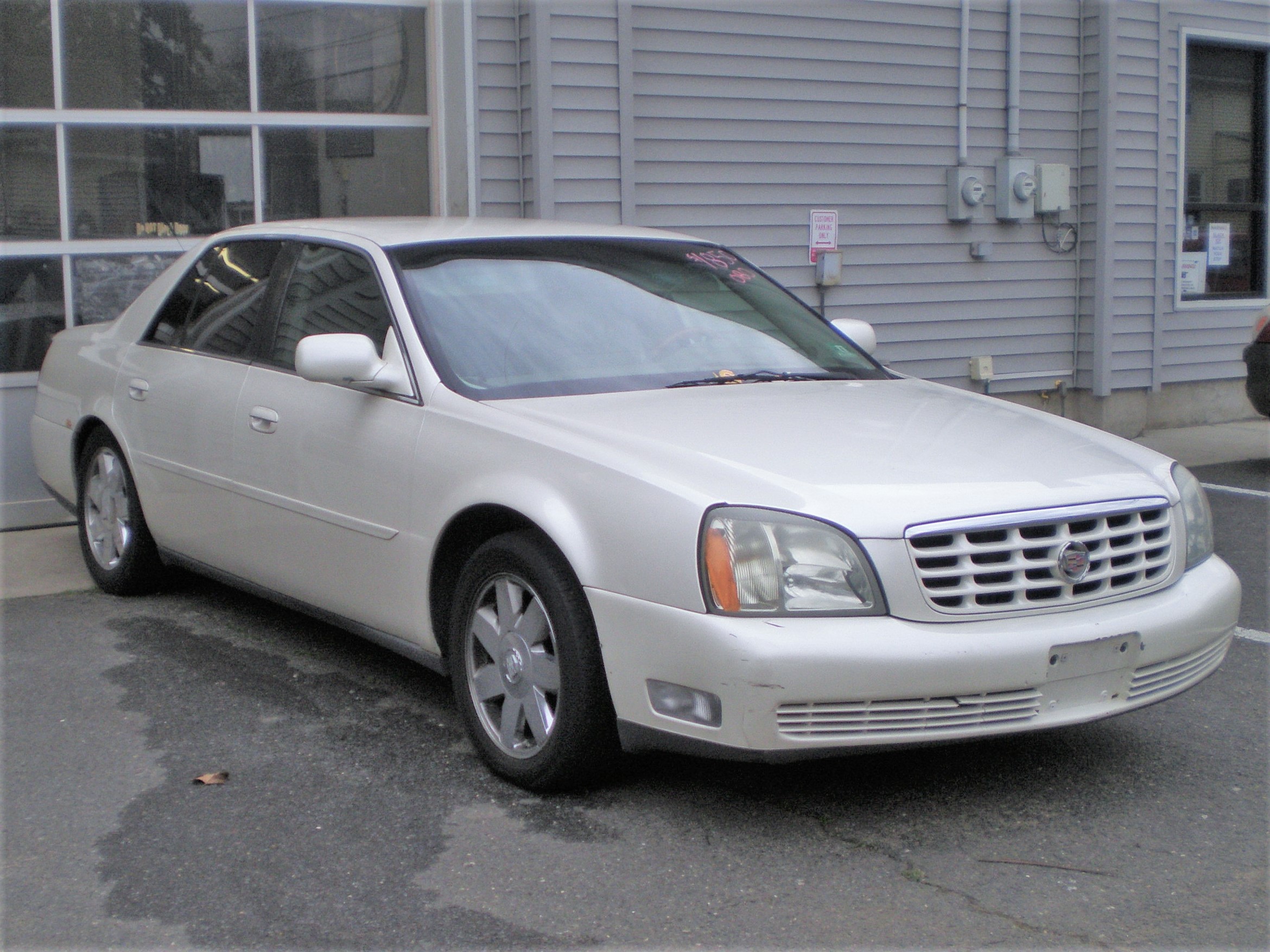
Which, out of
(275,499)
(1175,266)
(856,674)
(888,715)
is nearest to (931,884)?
(888,715)

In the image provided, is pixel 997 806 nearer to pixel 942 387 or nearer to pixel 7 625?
pixel 942 387

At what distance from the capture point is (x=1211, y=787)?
3.77m

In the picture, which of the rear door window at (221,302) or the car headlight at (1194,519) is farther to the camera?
the rear door window at (221,302)

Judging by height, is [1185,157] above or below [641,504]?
above

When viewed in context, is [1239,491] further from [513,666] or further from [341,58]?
[513,666]

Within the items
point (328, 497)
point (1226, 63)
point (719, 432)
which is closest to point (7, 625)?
point (328, 497)

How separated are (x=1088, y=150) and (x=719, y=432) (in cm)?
792

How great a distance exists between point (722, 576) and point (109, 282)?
559 centimetres

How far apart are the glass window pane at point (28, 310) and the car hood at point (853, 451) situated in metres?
4.52

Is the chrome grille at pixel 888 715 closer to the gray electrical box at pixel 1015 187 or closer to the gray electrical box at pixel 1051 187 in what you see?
the gray electrical box at pixel 1015 187

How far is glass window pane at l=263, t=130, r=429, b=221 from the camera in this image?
8172 mm

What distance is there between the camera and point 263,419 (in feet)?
15.3

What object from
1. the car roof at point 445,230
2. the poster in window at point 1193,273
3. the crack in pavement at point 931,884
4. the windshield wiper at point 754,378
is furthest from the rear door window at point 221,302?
the poster in window at point 1193,273

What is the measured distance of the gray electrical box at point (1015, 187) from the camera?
10.2 metres
